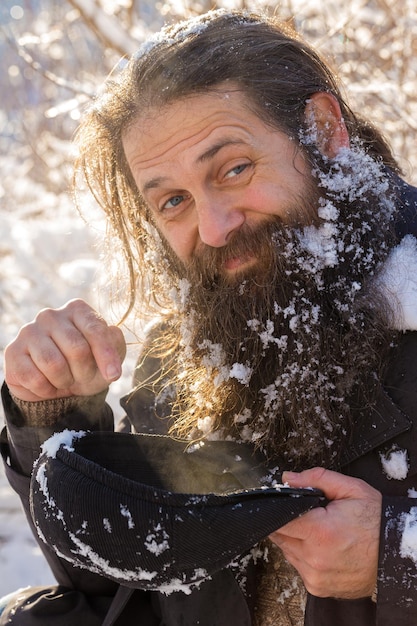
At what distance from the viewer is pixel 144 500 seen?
4.31 ft

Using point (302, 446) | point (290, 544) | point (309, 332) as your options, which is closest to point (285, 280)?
point (309, 332)

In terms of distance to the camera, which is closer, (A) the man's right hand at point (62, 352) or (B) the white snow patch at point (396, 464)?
A: (B) the white snow patch at point (396, 464)

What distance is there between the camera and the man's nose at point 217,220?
178cm

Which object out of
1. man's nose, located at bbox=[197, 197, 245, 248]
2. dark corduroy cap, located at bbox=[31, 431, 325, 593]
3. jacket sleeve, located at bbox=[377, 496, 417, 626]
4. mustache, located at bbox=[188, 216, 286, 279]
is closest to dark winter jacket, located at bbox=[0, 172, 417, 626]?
jacket sleeve, located at bbox=[377, 496, 417, 626]

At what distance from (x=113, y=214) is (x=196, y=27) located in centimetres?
70

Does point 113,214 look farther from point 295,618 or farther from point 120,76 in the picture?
point 295,618

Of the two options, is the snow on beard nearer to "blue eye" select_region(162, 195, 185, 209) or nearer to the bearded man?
the bearded man

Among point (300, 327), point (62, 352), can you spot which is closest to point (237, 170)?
point (300, 327)

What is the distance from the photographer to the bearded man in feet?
5.49

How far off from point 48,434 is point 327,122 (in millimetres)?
1248

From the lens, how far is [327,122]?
6.49 feet

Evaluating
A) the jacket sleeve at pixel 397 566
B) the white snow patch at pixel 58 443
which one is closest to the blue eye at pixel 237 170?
the white snow patch at pixel 58 443

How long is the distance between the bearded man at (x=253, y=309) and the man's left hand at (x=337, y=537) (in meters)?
0.20

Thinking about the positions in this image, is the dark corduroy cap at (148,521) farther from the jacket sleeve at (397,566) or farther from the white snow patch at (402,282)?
the white snow patch at (402,282)
